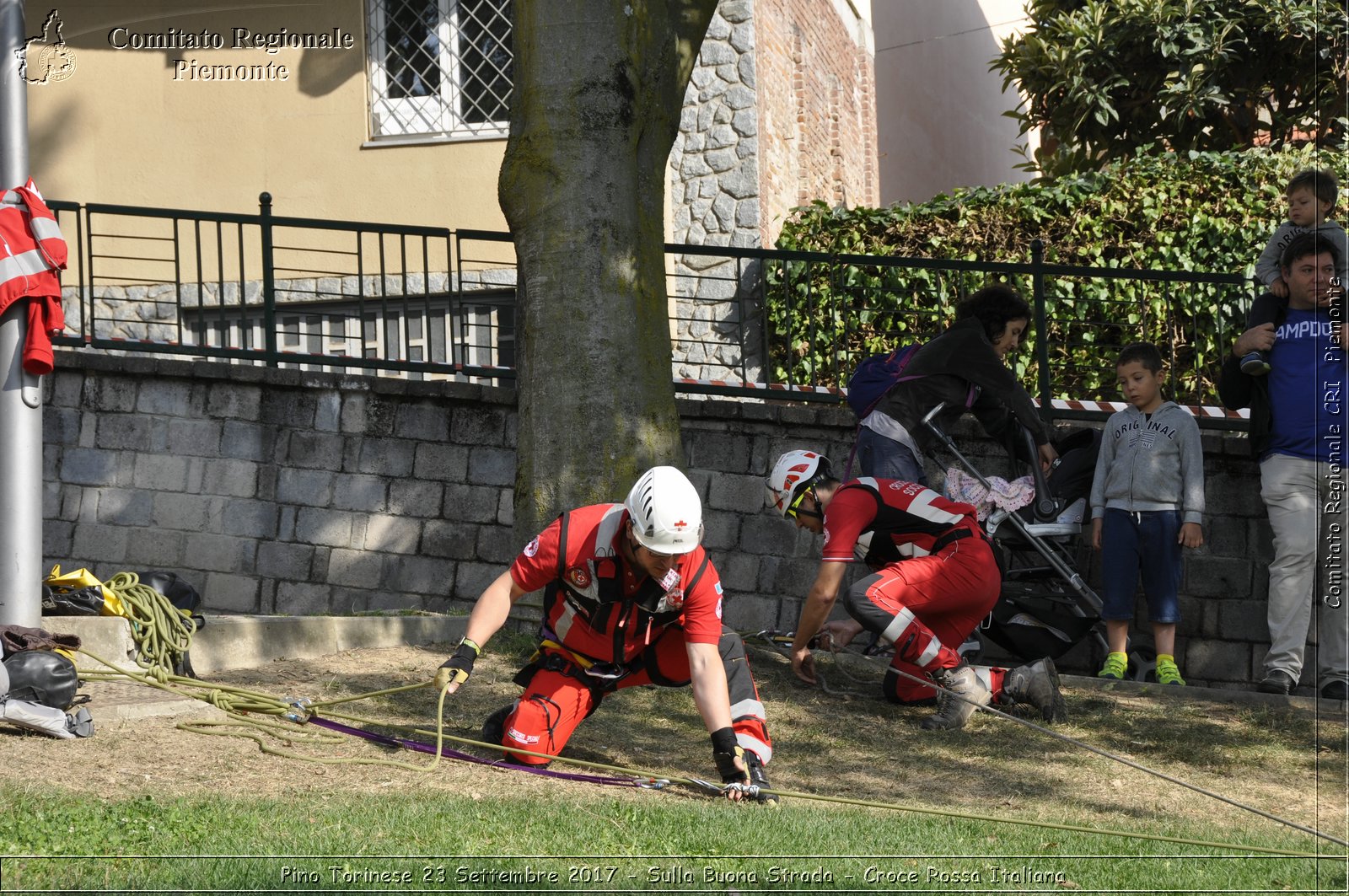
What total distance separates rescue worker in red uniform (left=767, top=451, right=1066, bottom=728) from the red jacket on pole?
348 centimetres

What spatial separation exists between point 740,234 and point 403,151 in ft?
10.5

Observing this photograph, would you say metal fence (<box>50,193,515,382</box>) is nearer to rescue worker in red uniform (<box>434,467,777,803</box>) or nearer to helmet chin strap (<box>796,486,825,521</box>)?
helmet chin strap (<box>796,486,825,521</box>)

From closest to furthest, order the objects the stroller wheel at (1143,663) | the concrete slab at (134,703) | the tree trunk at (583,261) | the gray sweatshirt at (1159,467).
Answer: the concrete slab at (134,703), the tree trunk at (583,261), the gray sweatshirt at (1159,467), the stroller wheel at (1143,663)

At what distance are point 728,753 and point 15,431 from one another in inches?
142

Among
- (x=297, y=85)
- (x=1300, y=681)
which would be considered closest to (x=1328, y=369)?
(x=1300, y=681)

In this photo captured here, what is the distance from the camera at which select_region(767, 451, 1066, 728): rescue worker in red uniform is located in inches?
266

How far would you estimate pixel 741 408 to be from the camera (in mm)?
9422

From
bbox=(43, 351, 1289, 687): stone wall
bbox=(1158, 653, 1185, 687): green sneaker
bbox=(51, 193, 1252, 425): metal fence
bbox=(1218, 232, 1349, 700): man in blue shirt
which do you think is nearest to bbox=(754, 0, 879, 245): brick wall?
bbox=(51, 193, 1252, 425): metal fence

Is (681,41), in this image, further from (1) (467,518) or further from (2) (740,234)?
(2) (740,234)

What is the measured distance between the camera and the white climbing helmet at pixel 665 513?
17.3 ft

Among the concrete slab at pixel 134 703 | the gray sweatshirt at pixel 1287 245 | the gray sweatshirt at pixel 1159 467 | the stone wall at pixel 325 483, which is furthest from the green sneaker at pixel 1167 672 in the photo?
the concrete slab at pixel 134 703

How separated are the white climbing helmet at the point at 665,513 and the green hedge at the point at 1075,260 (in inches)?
175

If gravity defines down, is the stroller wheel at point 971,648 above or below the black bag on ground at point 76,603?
below

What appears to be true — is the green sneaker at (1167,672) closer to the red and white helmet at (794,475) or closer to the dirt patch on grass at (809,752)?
the dirt patch on grass at (809,752)
